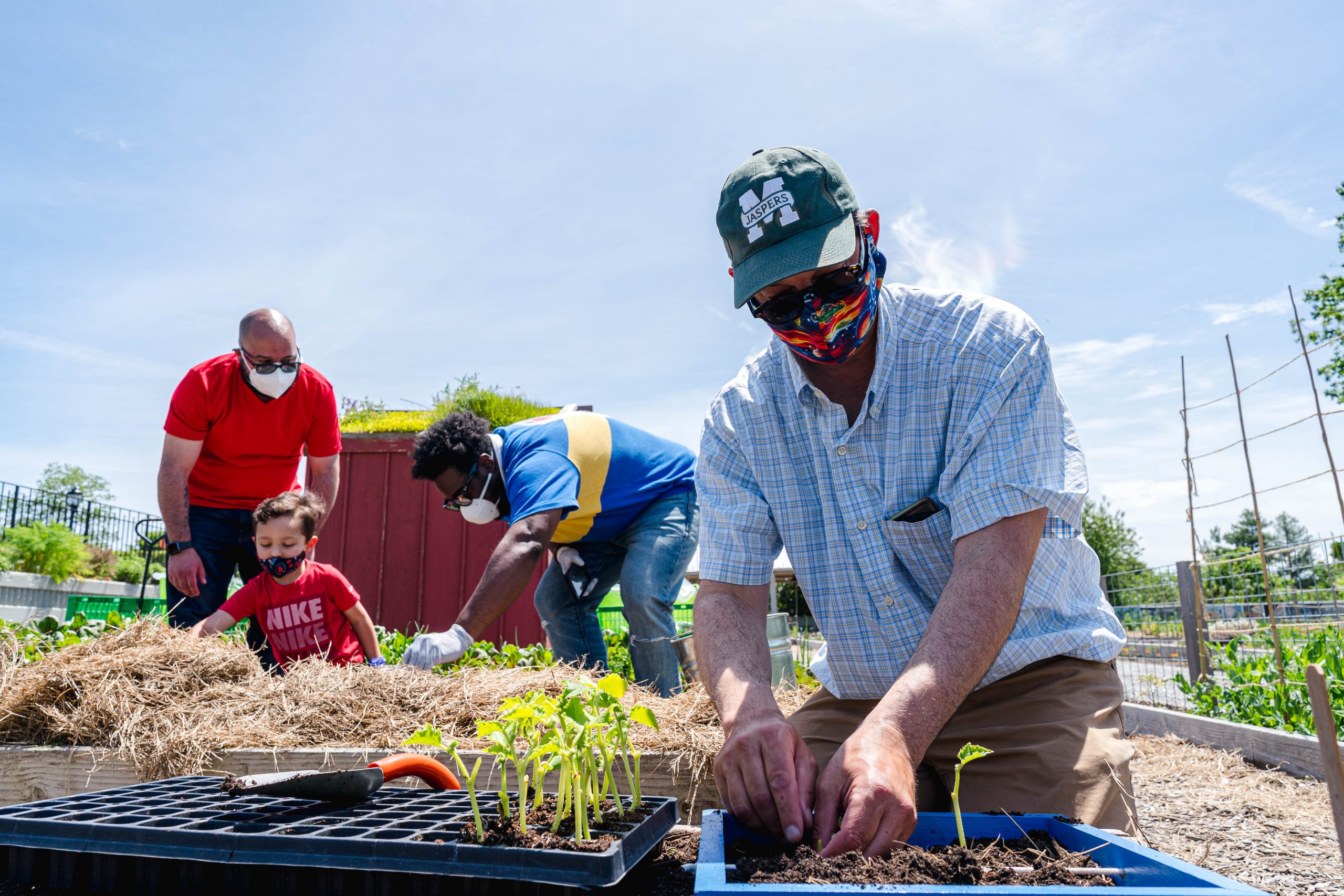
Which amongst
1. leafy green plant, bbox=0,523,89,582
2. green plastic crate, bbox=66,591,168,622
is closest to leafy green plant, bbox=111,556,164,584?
leafy green plant, bbox=0,523,89,582

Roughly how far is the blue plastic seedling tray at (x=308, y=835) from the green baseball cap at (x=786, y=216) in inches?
44.2

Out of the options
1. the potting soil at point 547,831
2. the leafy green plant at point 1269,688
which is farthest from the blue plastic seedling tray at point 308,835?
the leafy green plant at point 1269,688

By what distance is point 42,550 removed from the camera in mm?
13625

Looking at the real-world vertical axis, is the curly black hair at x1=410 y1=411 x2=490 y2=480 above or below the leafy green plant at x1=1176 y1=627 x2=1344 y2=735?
above

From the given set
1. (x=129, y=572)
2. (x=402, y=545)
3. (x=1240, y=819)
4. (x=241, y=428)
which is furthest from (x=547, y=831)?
(x=129, y=572)

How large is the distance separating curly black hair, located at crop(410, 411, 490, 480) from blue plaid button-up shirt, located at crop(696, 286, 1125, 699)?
80.6 inches

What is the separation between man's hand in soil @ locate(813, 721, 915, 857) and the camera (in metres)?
1.14

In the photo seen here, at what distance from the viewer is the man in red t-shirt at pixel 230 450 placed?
13.6 ft

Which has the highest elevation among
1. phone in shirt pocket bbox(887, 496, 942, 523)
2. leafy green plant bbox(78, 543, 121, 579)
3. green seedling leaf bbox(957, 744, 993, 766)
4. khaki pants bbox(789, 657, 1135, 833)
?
leafy green plant bbox(78, 543, 121, 579)

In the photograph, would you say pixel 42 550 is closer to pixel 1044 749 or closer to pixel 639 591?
pixel 639 591

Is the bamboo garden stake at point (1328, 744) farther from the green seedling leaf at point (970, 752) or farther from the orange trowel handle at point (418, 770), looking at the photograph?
the orange trowel handle at point (418, 770)

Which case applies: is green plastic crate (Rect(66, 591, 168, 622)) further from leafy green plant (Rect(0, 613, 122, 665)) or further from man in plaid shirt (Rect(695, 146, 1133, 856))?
man in plaid shirt (Rect(695, 146, 1133, 856))

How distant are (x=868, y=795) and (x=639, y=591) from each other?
105 inches

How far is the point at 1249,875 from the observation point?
2.64 metres
